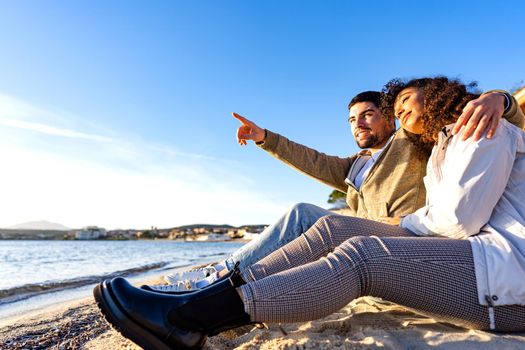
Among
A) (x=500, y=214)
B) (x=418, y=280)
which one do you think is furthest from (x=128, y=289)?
(x=500, y=214)

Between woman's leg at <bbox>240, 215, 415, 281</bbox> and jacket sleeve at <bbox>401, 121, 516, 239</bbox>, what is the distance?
36 cm

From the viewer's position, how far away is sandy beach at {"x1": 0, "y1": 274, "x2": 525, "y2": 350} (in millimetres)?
1465

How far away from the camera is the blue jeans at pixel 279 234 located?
2115 millimetres

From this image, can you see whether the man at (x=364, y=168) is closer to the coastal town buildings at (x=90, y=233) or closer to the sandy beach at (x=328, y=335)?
the sandy beach at (x=328, y=335)

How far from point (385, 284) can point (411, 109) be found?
1.28 metres

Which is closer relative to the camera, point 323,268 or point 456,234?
point 323,268

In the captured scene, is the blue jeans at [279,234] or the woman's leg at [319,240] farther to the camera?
the blue jeans at [279,234]

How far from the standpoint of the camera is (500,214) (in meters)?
1.48

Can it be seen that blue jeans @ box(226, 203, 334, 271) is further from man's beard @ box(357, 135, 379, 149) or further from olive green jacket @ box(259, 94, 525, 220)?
A: man's beard @ box(357, 135, 379, 149)

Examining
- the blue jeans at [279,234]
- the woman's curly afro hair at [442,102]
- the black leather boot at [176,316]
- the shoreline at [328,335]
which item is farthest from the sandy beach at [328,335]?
the woman's curly afro hair at [442,102]

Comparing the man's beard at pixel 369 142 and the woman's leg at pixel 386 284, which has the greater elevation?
the man's beard at pixel 369 142

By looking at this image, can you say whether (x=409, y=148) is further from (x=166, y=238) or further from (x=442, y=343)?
(x=166, y=238)

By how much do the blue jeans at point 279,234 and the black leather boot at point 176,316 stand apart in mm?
782

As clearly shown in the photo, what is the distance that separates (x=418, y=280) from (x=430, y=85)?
1174 millimetres
